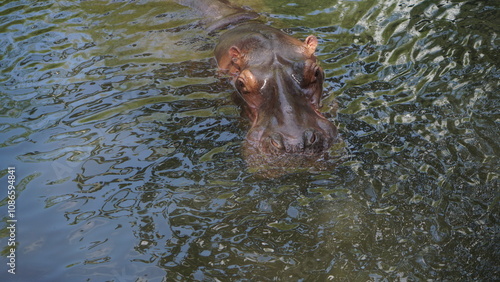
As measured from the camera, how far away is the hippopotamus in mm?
4723

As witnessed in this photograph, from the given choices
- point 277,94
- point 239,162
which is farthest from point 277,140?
point 277,94

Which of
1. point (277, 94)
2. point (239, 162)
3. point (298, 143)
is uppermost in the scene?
point (277, 94)

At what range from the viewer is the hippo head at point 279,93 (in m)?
4.75

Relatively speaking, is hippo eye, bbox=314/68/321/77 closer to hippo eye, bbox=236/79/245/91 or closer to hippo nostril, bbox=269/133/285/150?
hippo eye, bbox=236/79/245/91

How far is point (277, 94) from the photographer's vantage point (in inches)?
205

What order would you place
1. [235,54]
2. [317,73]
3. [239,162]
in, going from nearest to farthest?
[239,162] < [317,73] < [235,54]

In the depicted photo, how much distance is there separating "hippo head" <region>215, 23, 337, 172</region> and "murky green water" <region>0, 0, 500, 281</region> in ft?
0.71

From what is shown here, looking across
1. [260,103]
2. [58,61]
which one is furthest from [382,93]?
[58,61]

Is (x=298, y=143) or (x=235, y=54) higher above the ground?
(x=235, y=54)

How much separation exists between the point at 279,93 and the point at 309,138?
0.69 metres

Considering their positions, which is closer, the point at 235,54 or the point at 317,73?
the point at 317,73

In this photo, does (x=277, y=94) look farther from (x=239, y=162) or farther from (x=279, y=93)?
(x=239, y=162)

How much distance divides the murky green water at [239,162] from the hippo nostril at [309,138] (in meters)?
0.26

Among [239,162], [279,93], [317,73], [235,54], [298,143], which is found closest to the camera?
[298,143]
